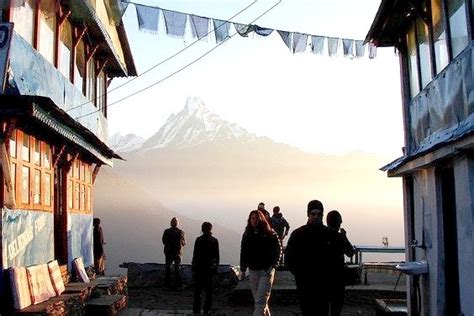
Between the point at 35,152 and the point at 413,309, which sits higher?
the point at 35,152

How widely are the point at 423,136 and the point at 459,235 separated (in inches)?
116

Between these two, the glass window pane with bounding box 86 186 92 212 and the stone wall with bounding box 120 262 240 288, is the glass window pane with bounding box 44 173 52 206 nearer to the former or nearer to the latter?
the glass window pane with bounding box 86 186 92 212

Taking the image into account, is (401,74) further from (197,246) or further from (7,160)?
(7,160)

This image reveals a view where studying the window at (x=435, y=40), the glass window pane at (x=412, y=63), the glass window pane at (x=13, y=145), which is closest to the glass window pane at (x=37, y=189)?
the glass window pane at (x=13, y=145)

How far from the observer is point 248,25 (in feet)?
49.4

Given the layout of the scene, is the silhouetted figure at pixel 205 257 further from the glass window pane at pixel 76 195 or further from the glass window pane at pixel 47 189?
the glass window pane at pixel 76 195

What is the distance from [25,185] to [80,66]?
5760 mm

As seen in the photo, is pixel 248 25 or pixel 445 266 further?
pixel 248 25

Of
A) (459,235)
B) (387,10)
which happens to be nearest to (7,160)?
(459,235)

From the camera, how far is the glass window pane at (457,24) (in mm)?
8117

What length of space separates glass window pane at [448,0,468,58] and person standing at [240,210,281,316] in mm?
3973

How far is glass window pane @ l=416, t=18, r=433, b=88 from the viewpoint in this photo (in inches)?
421

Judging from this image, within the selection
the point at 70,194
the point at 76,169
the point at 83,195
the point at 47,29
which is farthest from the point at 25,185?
the point at 83,195

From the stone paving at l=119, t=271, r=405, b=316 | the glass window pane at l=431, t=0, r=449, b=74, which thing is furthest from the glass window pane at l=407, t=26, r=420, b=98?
the stone paving at l=119, t=271, r=405, b=316
